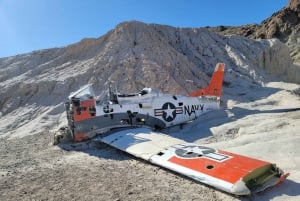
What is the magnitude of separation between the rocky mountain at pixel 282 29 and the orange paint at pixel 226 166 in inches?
2638

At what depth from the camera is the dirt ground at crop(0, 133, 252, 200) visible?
738 cm

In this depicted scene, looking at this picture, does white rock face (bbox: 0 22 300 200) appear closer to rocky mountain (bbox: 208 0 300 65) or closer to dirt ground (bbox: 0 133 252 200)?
dirt ground (bbox: 0 133 252 200)

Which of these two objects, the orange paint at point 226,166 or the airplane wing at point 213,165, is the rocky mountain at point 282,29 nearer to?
the airplane wing at point 213,165

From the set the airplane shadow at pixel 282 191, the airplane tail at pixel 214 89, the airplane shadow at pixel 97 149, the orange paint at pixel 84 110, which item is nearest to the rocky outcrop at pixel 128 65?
the airplane tail at pixel 214 89

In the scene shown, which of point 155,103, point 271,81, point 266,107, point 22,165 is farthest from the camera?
point 271,81

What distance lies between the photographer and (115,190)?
7.66 m

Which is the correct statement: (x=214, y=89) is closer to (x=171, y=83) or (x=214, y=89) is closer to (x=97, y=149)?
(x=171, y=83)

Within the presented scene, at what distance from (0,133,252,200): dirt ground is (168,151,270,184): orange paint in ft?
1.16

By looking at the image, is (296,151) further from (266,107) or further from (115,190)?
(266,107)

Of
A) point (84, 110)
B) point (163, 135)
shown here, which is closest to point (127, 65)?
point (84, 110)

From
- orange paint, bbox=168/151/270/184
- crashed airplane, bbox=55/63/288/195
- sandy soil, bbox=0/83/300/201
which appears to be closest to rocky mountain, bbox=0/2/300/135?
crashed airplane, bbox=55/63/288/195

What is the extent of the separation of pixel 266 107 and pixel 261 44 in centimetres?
2000

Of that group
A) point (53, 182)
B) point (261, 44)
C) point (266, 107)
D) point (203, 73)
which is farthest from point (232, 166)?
point (261, 44)

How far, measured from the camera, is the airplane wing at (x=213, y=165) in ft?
22.8
